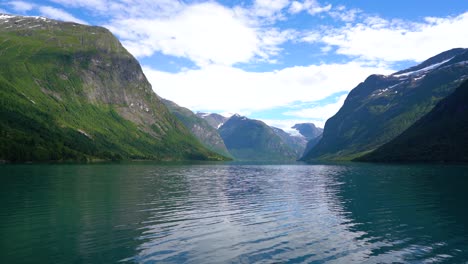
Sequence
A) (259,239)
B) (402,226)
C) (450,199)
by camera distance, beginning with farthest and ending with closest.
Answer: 1. (450,199)
2. (402,226)
3. (259,239)

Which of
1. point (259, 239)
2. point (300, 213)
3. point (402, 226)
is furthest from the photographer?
point (300, 213)

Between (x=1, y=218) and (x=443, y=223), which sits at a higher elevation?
(x=1, y=218)

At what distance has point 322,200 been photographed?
6391 cm

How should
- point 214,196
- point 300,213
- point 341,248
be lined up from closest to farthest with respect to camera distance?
point 341,248, point 300,213, point 214,196

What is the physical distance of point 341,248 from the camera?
3164 cm

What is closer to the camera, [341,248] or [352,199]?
[341,248]

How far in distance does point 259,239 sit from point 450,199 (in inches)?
1721

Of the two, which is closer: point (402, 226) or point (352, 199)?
point (402, 226)

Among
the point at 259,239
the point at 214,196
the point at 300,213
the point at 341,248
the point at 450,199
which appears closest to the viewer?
the point at 341,248

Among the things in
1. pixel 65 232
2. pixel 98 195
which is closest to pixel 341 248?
pixel 65 232

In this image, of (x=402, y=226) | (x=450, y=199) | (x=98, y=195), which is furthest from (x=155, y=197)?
(x=450, y=199)

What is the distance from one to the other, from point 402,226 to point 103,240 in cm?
3139

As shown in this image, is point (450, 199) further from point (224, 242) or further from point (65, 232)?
point (65, 232)

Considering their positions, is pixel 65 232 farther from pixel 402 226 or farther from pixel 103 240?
pixel 402 226
